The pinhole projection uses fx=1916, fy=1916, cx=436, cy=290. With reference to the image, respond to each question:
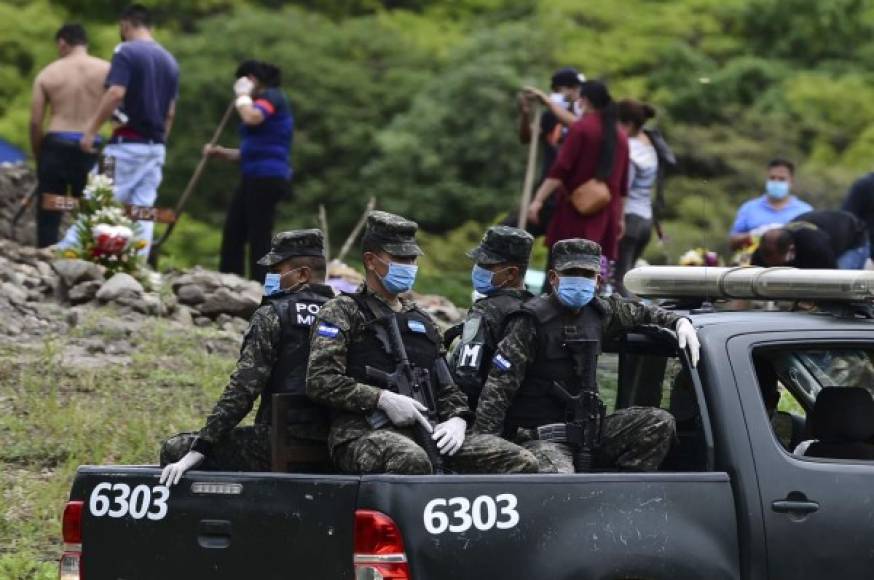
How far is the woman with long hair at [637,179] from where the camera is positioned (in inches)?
514

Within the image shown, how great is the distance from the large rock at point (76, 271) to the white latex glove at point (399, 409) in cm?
681

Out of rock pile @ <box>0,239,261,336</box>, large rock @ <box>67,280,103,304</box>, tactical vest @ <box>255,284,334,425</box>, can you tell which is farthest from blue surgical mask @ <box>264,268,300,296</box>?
large rock @ <box>67,280,103,304</box>

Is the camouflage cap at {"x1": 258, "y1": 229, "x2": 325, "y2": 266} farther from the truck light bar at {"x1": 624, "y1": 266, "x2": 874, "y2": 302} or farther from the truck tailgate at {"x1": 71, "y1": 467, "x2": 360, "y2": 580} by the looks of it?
the truck tailgate at {"x1": 71, "y1": 467, "x2": 360, "y2": 580}

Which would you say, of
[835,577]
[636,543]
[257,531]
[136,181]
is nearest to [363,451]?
[257,531]

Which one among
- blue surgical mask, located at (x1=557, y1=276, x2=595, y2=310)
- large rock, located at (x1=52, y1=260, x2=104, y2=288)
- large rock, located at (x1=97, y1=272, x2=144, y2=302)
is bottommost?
large rock, located at (x1=97, y1=272, x2=144, y2=302)

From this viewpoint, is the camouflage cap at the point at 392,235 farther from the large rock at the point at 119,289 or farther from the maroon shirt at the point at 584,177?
the large rock at the point at 119,289

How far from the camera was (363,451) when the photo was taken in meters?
5.97

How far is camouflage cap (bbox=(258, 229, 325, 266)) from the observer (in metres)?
7.09

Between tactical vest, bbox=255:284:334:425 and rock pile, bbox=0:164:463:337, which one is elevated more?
tactical vest, bbox=255:284:334:425

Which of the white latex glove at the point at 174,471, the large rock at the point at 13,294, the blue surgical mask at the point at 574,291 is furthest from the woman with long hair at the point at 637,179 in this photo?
the white latex glove at the point at 174,471

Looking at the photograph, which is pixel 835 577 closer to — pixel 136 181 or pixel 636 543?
pixel 636 543

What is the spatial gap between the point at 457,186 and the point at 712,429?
1625cm

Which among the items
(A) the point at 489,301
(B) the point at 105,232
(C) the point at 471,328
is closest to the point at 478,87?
(B) the point at 105,232

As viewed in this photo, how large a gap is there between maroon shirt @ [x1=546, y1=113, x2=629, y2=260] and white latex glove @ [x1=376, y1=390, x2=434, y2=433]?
5.66 metres
